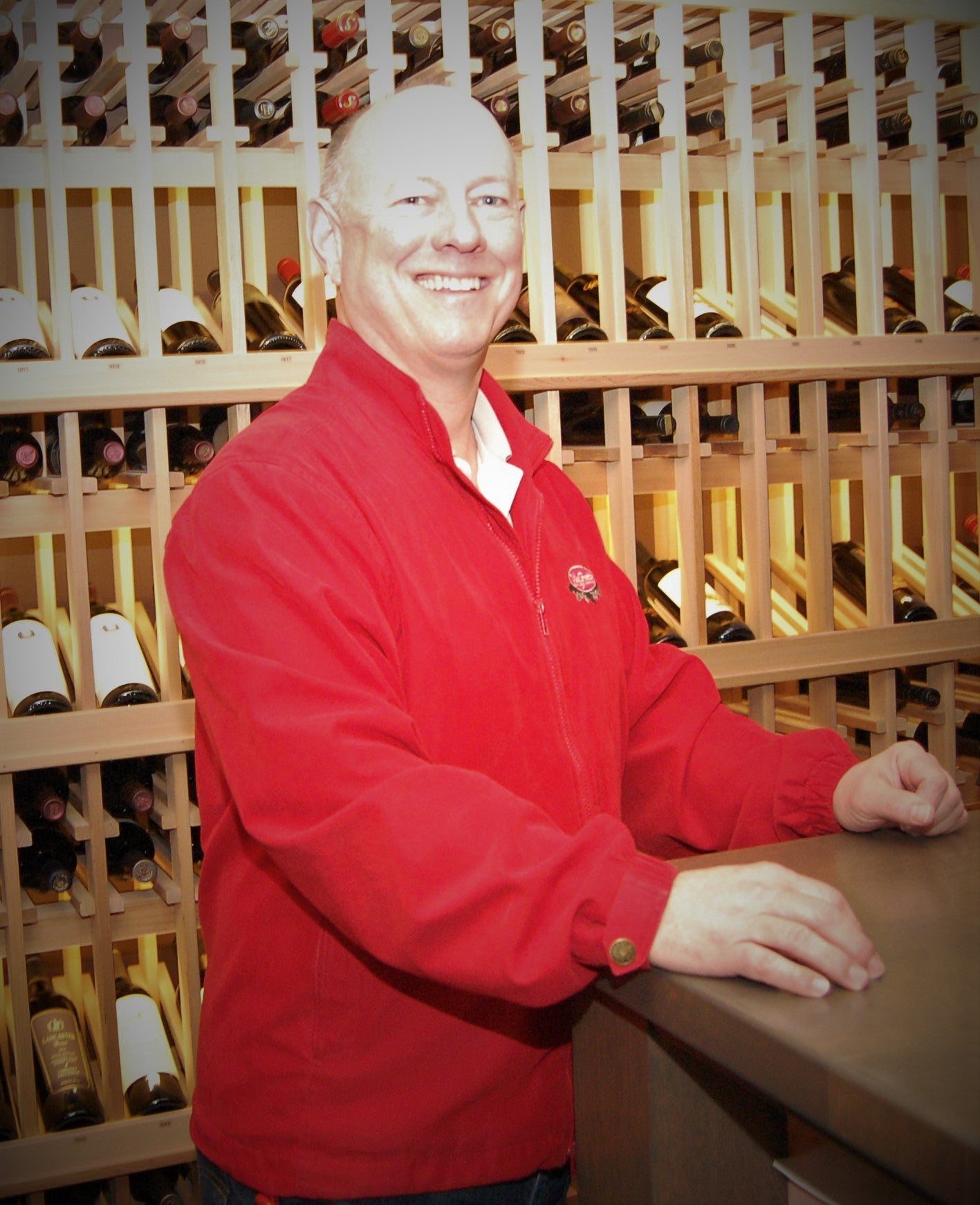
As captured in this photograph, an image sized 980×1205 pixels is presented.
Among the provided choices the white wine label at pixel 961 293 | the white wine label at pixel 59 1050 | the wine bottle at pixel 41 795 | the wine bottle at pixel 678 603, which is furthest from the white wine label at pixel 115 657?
the white wine label at pixel 961 293

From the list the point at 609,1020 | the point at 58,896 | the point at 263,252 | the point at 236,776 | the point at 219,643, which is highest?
the point at 263,252

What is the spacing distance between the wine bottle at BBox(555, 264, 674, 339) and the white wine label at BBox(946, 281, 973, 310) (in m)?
0.74

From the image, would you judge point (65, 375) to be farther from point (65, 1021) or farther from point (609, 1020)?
point (609, 1020)

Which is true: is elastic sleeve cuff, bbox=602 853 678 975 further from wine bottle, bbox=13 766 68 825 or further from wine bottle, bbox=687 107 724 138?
wine bottle, bbox=687 107 724 138

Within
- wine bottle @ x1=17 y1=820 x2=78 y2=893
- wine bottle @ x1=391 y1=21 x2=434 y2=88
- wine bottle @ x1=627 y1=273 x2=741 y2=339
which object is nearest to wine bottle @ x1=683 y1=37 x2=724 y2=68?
wine bottle @ x1=627 y1=273 x2=741 y2=339

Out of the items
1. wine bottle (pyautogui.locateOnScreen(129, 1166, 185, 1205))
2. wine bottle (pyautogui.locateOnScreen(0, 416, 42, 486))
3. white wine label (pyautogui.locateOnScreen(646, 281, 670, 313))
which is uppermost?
white wine label (pyautogui.locateOnScreen(646, 281, 670, 313))

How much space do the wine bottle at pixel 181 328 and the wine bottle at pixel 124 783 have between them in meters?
0.74

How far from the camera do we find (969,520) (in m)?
3.14

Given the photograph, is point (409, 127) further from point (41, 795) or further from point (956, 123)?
point (956, 123)

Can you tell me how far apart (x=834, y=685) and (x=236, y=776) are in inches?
Answer: 71.4

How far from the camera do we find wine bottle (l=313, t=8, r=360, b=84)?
2.22 metres

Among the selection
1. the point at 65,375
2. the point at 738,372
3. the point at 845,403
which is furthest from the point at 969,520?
the point at 65,375

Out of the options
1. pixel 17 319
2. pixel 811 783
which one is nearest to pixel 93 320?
pixel 17 319

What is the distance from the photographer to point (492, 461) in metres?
1.39
